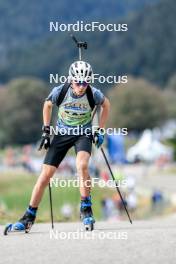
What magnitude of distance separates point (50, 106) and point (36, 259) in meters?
2.87

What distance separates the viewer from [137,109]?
122750 mm

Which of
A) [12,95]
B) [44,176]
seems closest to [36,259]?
[44,176]

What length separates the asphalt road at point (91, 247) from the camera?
25.1 feet

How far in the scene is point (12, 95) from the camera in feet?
447

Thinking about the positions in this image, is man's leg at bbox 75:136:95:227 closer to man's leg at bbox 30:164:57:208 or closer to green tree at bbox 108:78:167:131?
man's leg at bbox 30:164:57:208

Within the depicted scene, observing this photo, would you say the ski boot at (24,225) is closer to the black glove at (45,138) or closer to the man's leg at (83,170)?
the man's leg at (83,170)

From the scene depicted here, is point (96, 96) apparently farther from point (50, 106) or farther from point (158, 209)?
point (158, 209)

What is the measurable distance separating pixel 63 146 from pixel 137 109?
11262cm

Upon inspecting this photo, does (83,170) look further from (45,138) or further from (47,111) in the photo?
(47,111)

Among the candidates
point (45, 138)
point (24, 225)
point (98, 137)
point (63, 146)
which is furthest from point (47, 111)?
point (24, 225)

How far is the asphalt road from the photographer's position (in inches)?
302

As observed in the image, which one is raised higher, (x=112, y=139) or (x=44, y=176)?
(x=112, y=139)

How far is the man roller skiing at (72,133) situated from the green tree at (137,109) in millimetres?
Answer: 111214

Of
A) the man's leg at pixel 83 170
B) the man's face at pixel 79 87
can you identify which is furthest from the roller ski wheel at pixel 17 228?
the man's face at pixel 79 87
